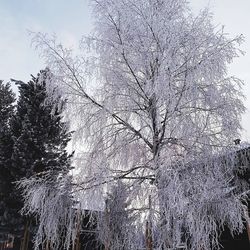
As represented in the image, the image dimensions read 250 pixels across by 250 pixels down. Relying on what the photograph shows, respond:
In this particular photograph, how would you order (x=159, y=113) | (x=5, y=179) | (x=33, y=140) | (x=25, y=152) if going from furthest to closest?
(x=33, y=140) → (x=25, y=152) → (x=5, y=179) → (x=159, y=113)

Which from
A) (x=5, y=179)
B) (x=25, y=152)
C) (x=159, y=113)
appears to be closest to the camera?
(x=159, y=113)

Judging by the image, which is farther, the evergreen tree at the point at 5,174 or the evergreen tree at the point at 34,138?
the evergreen tree at the point at 34,138

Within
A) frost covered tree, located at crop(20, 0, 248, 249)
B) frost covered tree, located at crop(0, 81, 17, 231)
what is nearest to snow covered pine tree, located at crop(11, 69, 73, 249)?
frost covered tree, located at crop(0, 81, 17, 231)

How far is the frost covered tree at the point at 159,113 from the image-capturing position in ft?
11.6

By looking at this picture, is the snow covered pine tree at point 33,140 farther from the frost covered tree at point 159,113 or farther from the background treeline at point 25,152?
the frost covered tree at point 159,113

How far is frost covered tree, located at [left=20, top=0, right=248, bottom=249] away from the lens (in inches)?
139

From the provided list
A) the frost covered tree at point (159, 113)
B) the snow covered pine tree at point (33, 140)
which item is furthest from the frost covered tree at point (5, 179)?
the frost covered tree at point (159, 113)

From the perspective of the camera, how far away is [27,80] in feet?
36.3

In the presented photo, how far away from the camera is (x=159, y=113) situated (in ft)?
14.8

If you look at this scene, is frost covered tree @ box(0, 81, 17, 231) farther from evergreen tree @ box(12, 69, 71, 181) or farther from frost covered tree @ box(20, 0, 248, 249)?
frost covered tree @ box(20, 0, 248, 249)

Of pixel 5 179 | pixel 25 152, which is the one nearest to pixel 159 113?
pixel 25 152

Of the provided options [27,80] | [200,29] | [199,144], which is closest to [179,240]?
[199,144]

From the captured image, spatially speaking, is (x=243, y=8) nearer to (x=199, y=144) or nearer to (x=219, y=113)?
(x=219, y=113)

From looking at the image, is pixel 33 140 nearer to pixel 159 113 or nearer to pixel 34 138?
pixel 34 138
